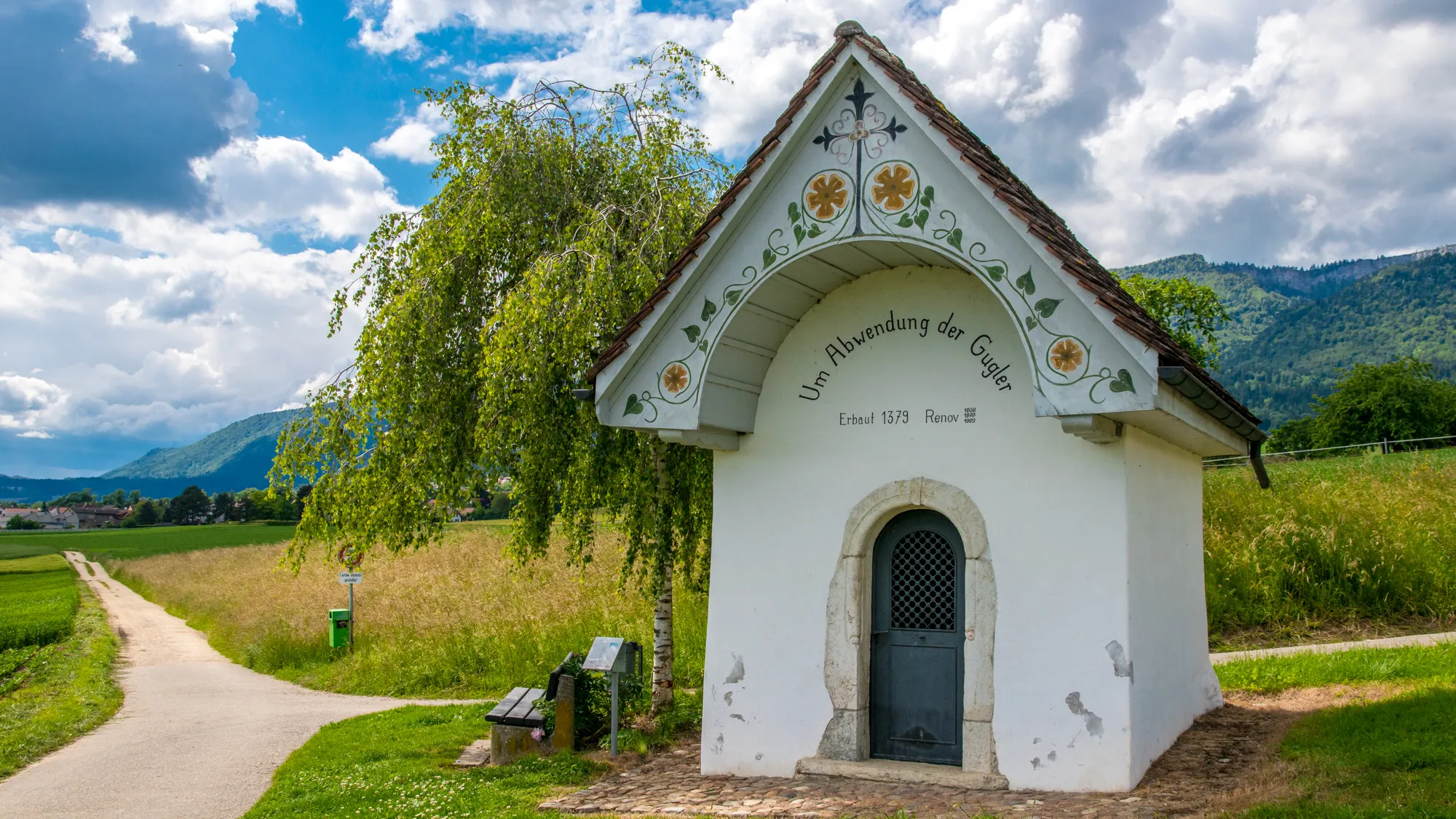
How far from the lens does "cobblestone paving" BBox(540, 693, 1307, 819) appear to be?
6.87 meters

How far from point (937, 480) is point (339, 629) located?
53.5 feet

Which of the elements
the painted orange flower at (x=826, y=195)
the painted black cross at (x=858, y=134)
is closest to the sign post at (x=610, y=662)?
the painted orange flower at (x=826, y=195)

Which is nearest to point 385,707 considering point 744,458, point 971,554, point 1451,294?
point 744,458

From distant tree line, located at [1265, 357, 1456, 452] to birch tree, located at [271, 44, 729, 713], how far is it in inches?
1871

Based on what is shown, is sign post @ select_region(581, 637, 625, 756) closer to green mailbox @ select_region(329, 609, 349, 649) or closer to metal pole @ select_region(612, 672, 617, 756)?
metal pole @ select_region(612, 672, 617, 756)

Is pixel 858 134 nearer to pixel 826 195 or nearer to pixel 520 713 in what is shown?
pixel 826 195

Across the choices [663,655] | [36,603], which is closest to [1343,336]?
[36,603]

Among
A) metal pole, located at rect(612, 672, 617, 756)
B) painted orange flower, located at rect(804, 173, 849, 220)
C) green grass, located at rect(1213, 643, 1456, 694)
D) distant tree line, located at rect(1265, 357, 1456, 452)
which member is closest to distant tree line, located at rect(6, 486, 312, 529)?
distant tree line, located at rect(1265, 357, 1456, 452)

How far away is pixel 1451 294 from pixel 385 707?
610ft

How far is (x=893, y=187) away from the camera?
7648mm

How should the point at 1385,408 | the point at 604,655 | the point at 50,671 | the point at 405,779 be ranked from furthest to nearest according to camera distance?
the point at 1385,408 → the point at 50,671 → the point at 604,655 → the point at 405,779

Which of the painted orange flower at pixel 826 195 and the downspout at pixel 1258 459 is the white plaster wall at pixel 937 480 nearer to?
the painted orange flower at pixel 826 195

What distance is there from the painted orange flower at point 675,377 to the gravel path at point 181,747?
5.33 meters

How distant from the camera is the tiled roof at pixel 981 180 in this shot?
Answer: 6938 mm
